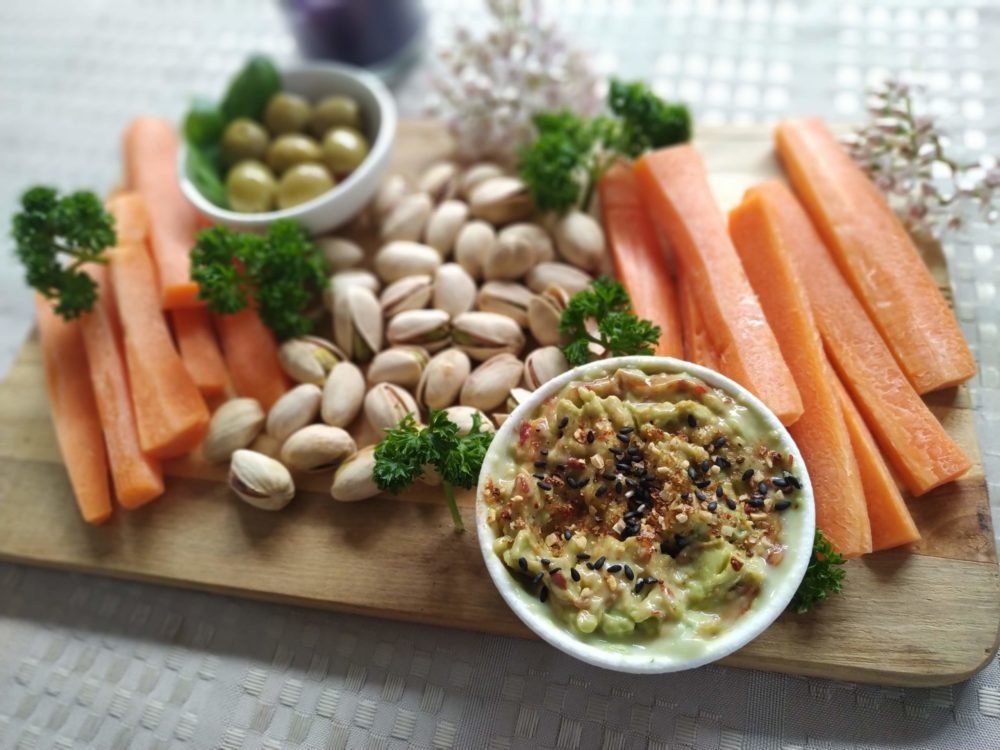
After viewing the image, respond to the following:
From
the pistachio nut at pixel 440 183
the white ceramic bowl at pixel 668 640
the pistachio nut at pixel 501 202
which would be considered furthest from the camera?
the pistachio nut at pixel 440 183

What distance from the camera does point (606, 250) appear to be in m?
2.41

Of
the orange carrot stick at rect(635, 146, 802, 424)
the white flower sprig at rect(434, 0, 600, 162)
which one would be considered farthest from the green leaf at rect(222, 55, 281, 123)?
the orange carrot stick at rect(635, 146, 802, 424)

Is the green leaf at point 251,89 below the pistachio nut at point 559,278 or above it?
above

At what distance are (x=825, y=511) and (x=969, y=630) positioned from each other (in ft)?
1.24

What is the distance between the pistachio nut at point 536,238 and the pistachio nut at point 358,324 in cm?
42

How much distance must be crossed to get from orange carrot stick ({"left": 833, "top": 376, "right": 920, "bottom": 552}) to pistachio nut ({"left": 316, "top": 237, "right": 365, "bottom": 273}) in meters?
1.44

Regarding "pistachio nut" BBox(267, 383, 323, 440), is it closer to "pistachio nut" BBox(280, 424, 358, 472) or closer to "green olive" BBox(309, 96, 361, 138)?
"pistachio nut" BBox(280, 424, 358, 472)

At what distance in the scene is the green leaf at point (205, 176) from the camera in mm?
2484

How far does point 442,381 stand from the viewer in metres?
2.14

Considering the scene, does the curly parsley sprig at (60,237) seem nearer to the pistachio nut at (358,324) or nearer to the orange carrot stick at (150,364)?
the orange carrot stick at (150,364)

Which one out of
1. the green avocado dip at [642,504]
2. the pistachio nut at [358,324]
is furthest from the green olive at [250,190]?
the green avocado dip at [642,504]

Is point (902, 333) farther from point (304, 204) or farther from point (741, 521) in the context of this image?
point (304, 204)

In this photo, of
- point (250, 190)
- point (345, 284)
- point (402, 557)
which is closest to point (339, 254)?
point (345, 284)

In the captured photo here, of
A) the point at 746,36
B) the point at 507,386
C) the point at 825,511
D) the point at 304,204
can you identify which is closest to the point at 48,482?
the point at 304,204
